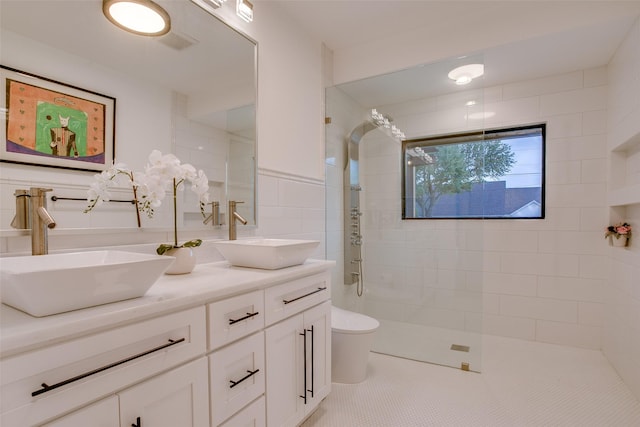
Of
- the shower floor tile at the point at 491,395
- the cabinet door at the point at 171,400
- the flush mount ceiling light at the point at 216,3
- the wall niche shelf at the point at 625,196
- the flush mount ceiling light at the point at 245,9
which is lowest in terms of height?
the shower floor tile at the point at 491,395

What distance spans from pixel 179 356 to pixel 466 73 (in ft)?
8.54

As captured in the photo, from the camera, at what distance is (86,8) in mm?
1220

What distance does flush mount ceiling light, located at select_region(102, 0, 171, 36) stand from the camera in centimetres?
128

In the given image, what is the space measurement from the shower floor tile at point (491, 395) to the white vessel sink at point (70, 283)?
1.35m

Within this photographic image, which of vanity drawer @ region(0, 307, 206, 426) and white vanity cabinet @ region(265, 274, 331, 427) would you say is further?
white vanity cabinet @ region(265, 274, 331, 427)

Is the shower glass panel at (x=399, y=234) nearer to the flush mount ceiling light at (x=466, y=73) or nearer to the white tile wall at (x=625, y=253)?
the flush mount ceiling light at (x=466, y=73)

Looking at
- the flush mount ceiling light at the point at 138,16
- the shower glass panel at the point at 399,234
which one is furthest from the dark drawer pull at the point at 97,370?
the shower glass panel at the point at 399,234

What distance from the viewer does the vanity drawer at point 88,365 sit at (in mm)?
643

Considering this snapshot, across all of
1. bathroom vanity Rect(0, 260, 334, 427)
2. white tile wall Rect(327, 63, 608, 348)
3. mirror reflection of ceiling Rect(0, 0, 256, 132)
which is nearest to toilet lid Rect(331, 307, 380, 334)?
bathroom vanity Rect(0, 260, 334, 427)

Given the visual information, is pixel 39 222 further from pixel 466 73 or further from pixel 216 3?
pixel 466 73

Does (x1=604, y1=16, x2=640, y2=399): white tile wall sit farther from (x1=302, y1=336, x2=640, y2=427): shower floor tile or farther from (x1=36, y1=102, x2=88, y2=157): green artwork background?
(x1=36, y1=102, x2=88, y2=157): green artwork background

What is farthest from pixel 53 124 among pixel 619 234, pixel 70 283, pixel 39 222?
pixel 619 234

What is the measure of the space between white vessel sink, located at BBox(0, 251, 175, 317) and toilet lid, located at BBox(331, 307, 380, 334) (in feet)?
4.82

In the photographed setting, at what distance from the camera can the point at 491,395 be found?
78.2 inches
